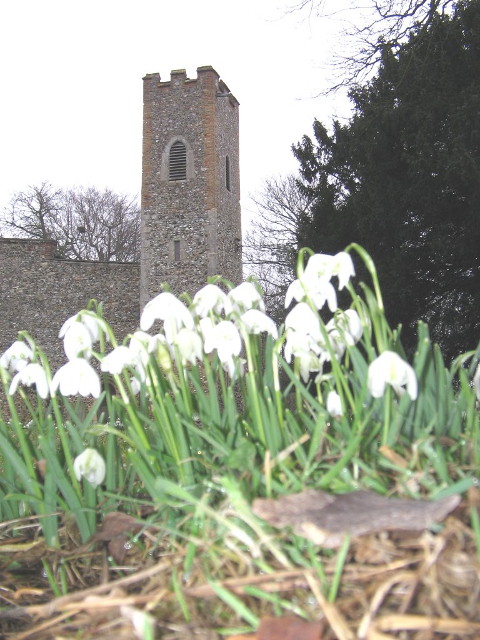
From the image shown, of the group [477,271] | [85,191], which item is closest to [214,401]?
[477,271]

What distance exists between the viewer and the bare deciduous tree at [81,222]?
2098 centimetres

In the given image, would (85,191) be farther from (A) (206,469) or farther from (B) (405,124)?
(A) (206,469)

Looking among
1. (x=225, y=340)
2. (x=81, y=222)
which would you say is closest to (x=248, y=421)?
(x=225, y=340)

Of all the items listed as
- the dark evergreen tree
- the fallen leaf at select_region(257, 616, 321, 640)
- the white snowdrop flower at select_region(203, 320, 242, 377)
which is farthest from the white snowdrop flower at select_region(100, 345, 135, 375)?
the dark evergreen tree

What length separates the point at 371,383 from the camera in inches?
41.0

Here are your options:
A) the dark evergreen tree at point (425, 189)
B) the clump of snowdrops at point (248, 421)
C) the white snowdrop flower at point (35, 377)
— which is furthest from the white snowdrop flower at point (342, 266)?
the dark evergreen tree at point (425, 189)

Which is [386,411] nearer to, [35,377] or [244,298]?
[244,298]

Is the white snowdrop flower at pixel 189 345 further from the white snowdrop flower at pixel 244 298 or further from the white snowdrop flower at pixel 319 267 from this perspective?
the white snowdrop flower at pixel 319 267

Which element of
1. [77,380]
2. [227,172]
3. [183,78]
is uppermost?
[183,78]

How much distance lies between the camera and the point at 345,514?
2.36 ft

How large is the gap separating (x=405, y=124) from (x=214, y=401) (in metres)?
9.85

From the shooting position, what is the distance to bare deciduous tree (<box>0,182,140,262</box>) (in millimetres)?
20984

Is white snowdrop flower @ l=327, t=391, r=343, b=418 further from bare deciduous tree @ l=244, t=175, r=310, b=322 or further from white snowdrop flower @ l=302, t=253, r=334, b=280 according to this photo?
bare deciduous tree @ l=244, t=175, r=310, b=322

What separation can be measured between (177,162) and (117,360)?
566 inches
